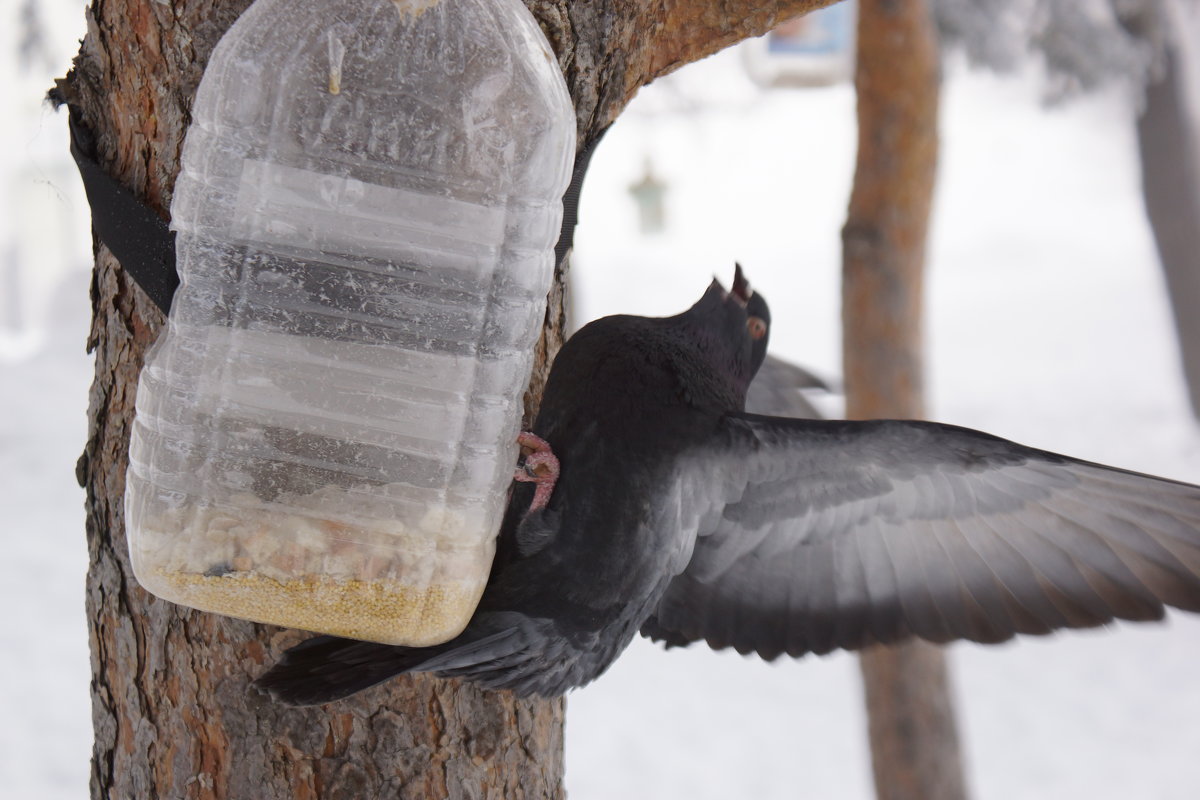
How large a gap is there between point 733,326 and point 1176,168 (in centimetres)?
555

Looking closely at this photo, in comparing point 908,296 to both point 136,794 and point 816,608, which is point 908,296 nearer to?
point 816,608

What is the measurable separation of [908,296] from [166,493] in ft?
8.63

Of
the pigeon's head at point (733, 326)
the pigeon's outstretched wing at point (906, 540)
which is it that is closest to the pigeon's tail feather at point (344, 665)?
the pigeon's outstretched wing at point (906, 540)

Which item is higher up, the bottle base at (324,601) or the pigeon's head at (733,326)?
the pigeon's head at (733,326)

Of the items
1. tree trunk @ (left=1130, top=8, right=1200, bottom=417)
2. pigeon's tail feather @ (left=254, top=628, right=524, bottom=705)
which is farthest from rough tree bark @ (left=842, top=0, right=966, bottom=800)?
tree trunk @ (left=1130, top=8, right=1200, bottom=417)

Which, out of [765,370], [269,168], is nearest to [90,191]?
[269,168]

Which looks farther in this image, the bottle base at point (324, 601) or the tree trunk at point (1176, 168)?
the tree trunk at point (1176, 168)

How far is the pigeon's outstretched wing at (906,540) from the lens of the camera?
1.28m

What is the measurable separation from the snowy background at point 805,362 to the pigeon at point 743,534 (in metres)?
0.79

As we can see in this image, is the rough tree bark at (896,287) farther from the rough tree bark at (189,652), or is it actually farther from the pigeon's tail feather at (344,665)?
the pigeon's tail feather at (344,665)

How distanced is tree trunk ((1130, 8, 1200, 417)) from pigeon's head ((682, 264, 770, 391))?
5385 millimetres

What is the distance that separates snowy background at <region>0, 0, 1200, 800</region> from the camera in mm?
4715

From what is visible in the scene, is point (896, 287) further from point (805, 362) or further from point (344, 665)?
point (805, 362)

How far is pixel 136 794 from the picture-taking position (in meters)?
1.33
